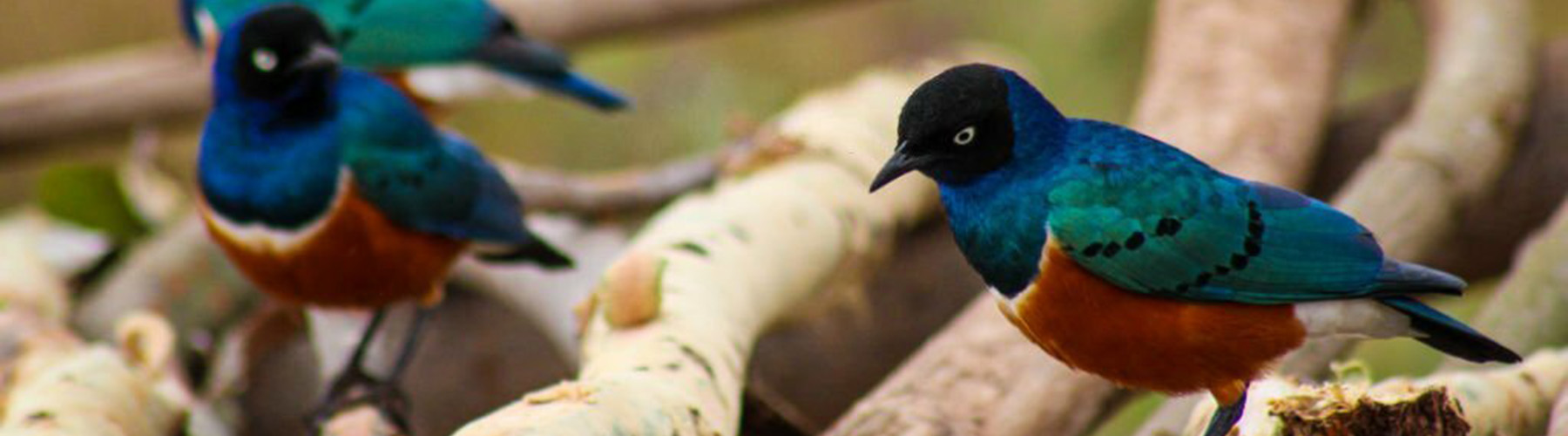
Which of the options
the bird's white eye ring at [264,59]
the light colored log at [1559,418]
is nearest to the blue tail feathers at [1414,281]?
the light colored log at [1559,418]

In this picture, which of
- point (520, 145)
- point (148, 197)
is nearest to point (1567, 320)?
point (148, 197)

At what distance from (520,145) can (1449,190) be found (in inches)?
162

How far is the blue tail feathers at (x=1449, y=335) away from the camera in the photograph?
7.04 ft

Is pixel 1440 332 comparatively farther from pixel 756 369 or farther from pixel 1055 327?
pixel 756 369

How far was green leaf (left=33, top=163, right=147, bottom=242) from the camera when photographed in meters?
4.21

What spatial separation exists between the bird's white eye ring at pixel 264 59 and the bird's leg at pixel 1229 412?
4.79 feet

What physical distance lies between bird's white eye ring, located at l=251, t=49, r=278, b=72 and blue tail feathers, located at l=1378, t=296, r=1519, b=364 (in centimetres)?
161

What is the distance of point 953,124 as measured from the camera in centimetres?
Answer: 203

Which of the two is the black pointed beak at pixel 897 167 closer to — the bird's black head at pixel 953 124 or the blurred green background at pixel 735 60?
the bird's black head at pixel 953 124

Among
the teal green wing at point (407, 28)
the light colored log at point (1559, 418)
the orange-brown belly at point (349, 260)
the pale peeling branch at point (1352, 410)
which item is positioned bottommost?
the light colored log at point (1559, 418)

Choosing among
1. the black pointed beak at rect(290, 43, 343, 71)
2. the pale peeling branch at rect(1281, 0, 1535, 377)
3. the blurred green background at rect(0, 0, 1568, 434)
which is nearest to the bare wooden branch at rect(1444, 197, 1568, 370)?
the pale peeling branch at rect(1281, 0, 1535, 377)

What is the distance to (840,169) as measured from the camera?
3.85 metres

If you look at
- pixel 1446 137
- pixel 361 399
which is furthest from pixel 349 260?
pixel 1446 137

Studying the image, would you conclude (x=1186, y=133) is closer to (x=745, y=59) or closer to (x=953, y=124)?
(x=953, y=124)
